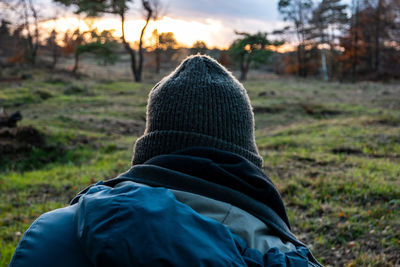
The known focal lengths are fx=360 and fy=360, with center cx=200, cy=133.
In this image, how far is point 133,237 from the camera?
886 mm

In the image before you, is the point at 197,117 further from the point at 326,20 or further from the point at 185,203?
the point at 326,20

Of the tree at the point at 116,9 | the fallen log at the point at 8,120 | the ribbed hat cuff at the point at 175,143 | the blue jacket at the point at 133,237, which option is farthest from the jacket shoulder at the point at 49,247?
the tree at the point at 116,9

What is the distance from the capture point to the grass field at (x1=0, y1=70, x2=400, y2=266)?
4.04 meters

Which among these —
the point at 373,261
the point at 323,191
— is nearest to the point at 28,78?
the point at 323,191

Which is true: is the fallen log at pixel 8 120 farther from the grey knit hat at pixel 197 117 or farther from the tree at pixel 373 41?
the tree at pixel 373 41

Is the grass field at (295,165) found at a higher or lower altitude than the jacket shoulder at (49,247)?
lower

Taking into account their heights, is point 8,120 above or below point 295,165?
above

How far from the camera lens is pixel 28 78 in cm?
2164

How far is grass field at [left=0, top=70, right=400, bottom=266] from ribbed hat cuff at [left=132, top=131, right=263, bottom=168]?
265 cm

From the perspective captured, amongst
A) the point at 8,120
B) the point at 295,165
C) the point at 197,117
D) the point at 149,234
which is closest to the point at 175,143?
the point at 197,117

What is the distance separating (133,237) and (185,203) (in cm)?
28

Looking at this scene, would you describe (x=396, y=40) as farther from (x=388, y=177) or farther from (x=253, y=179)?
(x=253, y=179)

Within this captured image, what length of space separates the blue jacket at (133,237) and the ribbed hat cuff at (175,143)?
1.20 ft

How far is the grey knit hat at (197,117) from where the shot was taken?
1.40m
